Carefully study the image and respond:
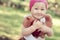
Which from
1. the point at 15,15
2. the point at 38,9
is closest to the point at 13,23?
the point at 15,15

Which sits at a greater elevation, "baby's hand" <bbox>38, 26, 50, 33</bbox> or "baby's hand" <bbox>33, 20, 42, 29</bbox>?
"baby's hand" <bbox>33, 20, 42, 29</bbox>

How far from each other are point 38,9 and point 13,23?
0.50ft

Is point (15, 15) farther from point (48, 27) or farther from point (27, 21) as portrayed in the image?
point (48, 27)

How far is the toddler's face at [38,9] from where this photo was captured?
857 mm

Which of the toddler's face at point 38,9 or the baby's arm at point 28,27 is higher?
the toddler's face at point 38,9

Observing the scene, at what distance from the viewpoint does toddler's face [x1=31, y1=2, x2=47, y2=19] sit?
857 millimetres

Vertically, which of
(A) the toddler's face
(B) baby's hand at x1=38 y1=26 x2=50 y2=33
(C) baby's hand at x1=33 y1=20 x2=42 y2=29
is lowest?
(B) baby's hand at x1=38 y1=26 x2=50 y2=33

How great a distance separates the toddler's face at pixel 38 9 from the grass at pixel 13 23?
0.05 meters

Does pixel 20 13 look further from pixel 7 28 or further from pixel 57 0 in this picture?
pixel 57 0

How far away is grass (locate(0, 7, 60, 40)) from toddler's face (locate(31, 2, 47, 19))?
5cm

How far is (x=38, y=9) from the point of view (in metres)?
0.86

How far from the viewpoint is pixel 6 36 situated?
2.93 feet

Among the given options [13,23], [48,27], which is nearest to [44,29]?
[48,27]

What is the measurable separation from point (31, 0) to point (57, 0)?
0.14 metres
